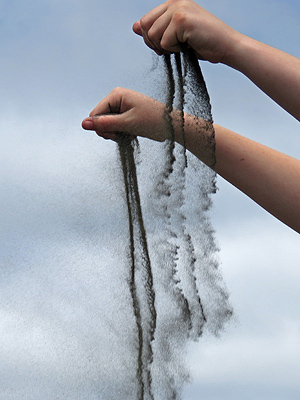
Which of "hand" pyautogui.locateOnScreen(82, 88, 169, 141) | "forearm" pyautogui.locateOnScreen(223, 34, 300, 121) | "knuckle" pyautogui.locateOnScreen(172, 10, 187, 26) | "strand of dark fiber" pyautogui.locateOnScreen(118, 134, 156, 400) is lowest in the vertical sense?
"strand of dark fiber" pyautogui.locateOnScreen(118, 134, 156, 400)

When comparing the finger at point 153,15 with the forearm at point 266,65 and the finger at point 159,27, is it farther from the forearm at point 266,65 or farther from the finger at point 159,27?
the forearm at point 266,65

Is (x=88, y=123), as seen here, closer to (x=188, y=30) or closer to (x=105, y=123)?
(x=105, y=123)

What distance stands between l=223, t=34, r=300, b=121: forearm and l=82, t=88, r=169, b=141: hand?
0.13 m

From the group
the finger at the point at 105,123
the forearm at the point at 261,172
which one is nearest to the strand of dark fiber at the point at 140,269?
the finger at the point at 105,123

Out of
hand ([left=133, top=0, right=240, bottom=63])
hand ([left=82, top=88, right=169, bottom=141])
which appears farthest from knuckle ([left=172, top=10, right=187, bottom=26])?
hand ([left=82, top=88, right=169, bottom=141])

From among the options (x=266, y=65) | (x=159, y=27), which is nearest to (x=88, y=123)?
(x=159, y=27)

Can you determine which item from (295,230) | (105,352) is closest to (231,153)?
(295,230)

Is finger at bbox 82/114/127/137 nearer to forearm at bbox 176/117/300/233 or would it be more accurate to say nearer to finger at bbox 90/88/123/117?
finger at bbox 90/88/123/117

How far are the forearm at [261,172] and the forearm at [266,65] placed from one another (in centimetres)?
11

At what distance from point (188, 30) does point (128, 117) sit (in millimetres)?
147

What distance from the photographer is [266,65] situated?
676 millimetres

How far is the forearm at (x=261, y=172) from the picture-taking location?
753mm

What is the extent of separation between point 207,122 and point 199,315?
30cm

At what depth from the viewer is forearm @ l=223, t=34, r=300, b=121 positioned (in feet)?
2.20
